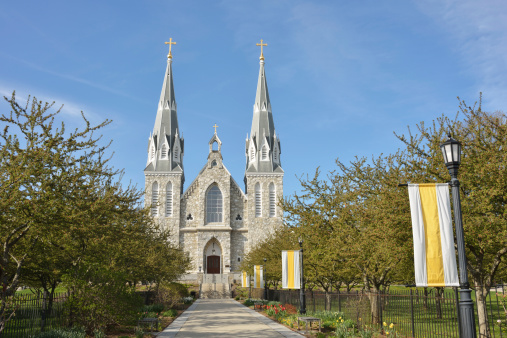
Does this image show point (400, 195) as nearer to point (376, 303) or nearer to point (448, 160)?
point (448, 160)

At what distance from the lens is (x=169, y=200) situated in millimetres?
51531

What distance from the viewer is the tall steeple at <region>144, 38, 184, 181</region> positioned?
5266 centimetres

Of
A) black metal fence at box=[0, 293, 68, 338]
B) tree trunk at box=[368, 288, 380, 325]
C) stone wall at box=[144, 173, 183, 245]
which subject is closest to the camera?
black metal fence at box=[0, 293, 68, 338]

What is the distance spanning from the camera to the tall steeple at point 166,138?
52656 mm

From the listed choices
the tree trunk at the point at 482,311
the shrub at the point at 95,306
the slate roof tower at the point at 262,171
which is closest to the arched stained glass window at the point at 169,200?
the slate roof tower at the point at 262,171

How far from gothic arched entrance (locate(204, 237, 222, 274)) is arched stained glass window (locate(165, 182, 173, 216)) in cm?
602

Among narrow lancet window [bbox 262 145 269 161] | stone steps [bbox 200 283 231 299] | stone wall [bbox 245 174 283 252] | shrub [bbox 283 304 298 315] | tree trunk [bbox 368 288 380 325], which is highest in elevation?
narrow lancet window [bbox 262 145 269 161]

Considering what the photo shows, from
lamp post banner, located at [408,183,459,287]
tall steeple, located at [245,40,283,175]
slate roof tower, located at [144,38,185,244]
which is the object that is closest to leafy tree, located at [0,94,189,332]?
lamp post banner, located at [408,183,459,287]

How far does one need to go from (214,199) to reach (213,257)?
22.8ft

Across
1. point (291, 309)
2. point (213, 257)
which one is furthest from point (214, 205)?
point (291, 309)

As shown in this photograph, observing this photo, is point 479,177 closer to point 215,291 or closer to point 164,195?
point 215,291

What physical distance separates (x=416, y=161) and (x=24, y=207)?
8.97 metres

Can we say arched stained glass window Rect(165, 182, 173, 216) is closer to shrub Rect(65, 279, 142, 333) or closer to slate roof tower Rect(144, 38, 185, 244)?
slate roof tower Rect(144, 38, 185, 244)

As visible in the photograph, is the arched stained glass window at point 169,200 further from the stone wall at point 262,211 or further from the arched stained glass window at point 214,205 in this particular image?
the stone wall at point 262,211
